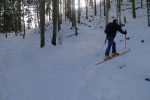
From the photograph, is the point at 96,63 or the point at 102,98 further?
the point at 96,63

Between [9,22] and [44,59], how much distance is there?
2802 centimetres

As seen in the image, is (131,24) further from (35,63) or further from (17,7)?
(17,7)

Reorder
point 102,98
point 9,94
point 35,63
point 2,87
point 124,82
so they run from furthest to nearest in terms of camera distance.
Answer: point 35,63 → point 2,87 → point 9,94 → point 124,82 → point 102,98

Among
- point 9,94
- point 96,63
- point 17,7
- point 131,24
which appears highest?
point 17,7

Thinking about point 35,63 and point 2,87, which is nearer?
point 2,87

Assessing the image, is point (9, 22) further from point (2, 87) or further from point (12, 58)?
point (2, 87)

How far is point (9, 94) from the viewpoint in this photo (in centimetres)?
1339

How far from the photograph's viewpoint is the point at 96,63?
1555 centimetres

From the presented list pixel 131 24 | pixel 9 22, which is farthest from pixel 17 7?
pixel 131 24

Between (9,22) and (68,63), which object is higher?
(9,22)

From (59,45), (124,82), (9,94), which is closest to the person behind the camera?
(124,82)

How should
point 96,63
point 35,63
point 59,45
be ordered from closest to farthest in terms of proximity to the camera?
point 96,63 < point 35,63 < point 59,45

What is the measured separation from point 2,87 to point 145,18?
826 inches

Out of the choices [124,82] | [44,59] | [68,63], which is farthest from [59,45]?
[124,82]
